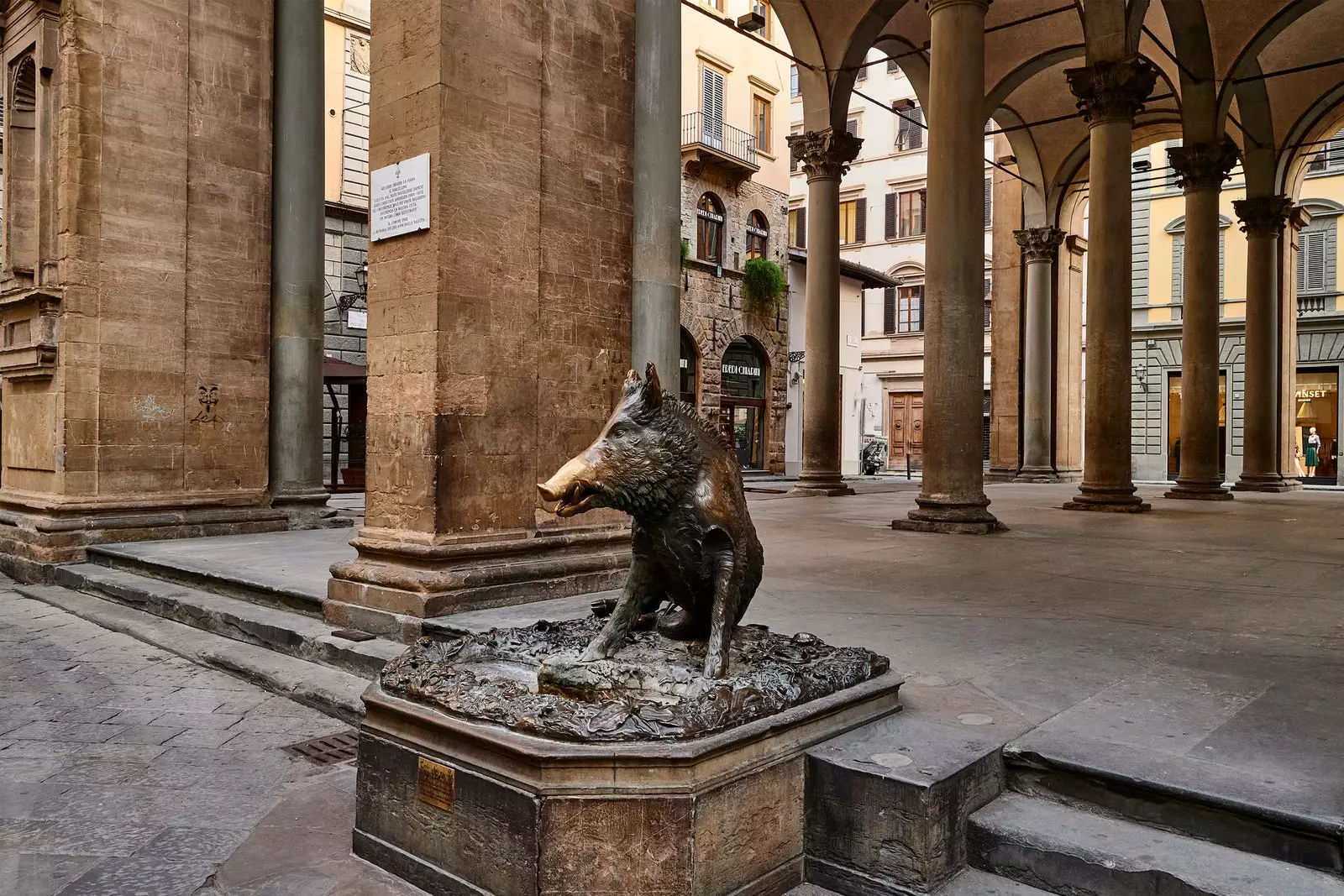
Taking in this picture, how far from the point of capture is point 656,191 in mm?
6344

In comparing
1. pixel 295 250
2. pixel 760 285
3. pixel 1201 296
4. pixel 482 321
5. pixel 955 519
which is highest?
pixel 760 285

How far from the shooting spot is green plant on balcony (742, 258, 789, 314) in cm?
2712

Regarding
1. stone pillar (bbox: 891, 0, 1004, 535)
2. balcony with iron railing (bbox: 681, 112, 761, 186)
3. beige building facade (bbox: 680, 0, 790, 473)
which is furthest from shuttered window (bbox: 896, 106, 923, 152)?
stone pillar (bbox: 891, 0, 1004, 535)

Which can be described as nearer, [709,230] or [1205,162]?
[1205,162]

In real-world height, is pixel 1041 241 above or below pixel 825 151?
below

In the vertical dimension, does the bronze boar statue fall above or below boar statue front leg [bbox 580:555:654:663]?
above

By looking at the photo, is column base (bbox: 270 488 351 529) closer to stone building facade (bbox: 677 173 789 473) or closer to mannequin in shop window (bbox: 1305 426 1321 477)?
stone building facade (bbox: 677 173 789 473)

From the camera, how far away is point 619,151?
6.29 m

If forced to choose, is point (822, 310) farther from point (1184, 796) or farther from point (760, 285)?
point (1184, 796)

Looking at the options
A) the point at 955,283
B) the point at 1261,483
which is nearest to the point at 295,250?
the point at 955,283

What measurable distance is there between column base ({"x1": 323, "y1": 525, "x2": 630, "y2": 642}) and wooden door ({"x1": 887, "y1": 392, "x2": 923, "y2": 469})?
30340 millimetres

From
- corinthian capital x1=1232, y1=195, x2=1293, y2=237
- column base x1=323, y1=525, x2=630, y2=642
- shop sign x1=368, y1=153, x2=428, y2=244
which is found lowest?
column base x1=323, y1=525, x2=630, y2=642

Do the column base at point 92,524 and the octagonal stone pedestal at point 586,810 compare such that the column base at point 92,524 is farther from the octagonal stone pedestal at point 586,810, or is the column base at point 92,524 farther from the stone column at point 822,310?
the stone column at point 822,310

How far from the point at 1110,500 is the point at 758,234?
16913 mm
